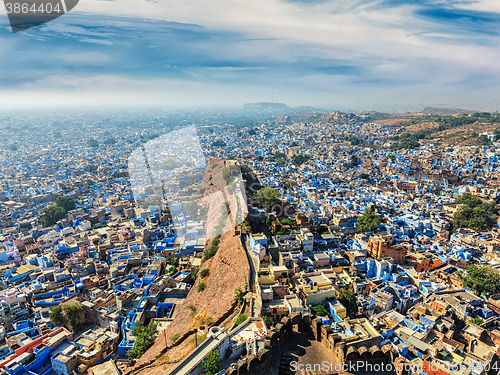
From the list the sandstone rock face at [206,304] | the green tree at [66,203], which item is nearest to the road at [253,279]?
the sandstone rock face at [206,304]

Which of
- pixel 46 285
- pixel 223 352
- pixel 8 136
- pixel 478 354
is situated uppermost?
pixel 8 136

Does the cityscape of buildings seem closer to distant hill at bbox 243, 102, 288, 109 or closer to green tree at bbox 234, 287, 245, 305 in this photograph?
green tree at bbox 234, 287, 245, 305

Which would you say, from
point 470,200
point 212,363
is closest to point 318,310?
point 212,363

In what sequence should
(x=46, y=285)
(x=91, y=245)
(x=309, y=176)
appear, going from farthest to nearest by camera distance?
1. (x=309, y=176)
2. (x=91, y=245)
3. (x=46, y=285)

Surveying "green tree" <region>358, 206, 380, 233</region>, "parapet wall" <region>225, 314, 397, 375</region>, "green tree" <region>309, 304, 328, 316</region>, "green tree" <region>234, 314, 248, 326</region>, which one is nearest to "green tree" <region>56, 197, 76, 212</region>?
"green tree" <region>358, 206, 380, 233</region>

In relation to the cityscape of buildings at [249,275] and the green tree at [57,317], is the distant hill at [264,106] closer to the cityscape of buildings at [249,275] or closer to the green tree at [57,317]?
the cityscape of buildings at [249,275]

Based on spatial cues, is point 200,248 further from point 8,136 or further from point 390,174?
point 8,136

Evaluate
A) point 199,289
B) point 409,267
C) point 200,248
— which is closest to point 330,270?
point 409,267
